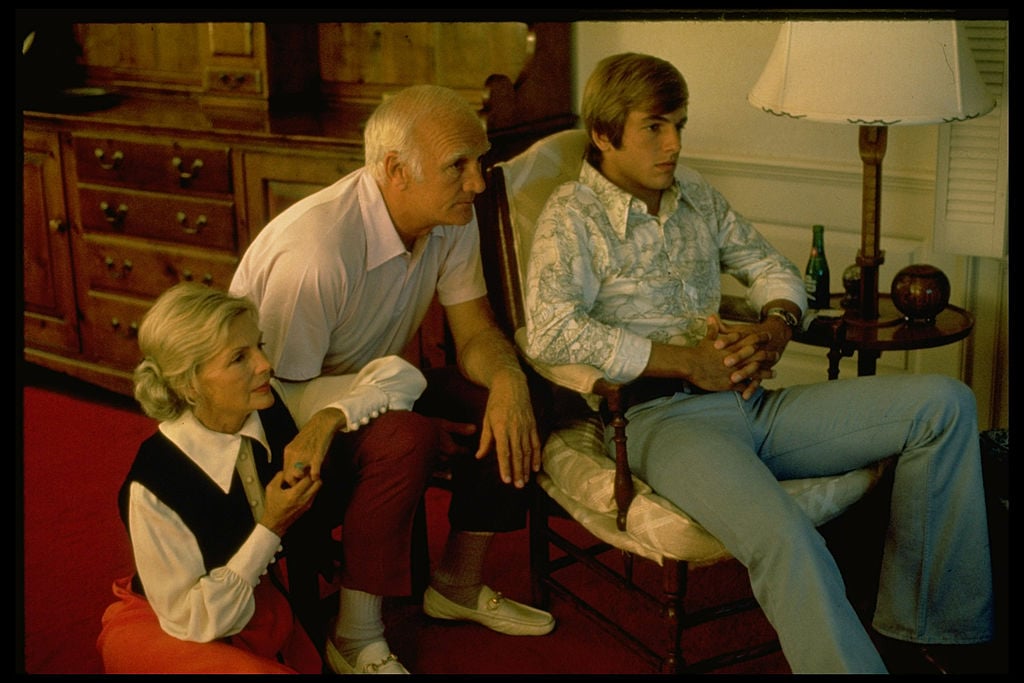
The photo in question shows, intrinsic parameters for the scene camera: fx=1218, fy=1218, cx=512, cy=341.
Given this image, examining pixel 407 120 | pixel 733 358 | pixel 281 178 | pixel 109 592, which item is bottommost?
pixel 109 592

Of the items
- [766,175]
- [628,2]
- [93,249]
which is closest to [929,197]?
[766,175]

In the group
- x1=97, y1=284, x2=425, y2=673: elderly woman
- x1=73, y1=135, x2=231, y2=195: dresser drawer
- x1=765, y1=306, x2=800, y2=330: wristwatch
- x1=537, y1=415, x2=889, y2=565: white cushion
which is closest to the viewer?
x1=97, y1=284, x2=425, y2=673: elderly woman

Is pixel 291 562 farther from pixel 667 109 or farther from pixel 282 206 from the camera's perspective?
pixel 282 206

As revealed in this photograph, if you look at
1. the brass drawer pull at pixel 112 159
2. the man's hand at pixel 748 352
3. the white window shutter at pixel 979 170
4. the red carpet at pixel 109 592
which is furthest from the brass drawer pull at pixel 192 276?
the white window shutter at pixel 979 170

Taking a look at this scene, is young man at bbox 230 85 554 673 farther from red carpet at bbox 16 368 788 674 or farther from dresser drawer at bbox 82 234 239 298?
dresser drawer at bbox 82 234 239 298

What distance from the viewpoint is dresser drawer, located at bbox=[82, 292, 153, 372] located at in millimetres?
3627

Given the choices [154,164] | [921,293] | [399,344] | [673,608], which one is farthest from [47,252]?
[921,293]

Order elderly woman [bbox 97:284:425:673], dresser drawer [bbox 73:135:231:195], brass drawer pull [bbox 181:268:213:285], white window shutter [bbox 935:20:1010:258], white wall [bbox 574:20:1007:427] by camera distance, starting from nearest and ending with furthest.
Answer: elderly woman [bbox 97:284:425:673] < white window shutter [bbox 935:20:1010:258] < white wall [bbox 574:20:1007:427] < dresser drawer [bbox 73:135:231:195] < brass drawer pull [bbox 181:268:213:285]

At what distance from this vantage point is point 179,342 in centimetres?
191

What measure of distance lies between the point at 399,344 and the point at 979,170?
51.9 inches

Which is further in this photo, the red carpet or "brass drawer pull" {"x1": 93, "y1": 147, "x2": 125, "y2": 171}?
"brass drawer pull" {"x1": 93, "y1": 147, "x2": 125, "y2": 171}

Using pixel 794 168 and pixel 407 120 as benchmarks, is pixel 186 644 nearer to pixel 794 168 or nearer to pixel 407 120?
pixel 407 120

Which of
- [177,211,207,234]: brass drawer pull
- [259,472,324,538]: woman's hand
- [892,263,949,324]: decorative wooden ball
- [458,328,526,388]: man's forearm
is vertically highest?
[177,211,207,234]: brass drawer pull

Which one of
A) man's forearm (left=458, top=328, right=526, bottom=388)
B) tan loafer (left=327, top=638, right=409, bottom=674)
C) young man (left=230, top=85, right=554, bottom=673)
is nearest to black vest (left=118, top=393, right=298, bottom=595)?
young man (left=230, top=85, right=554, bottom=673)
